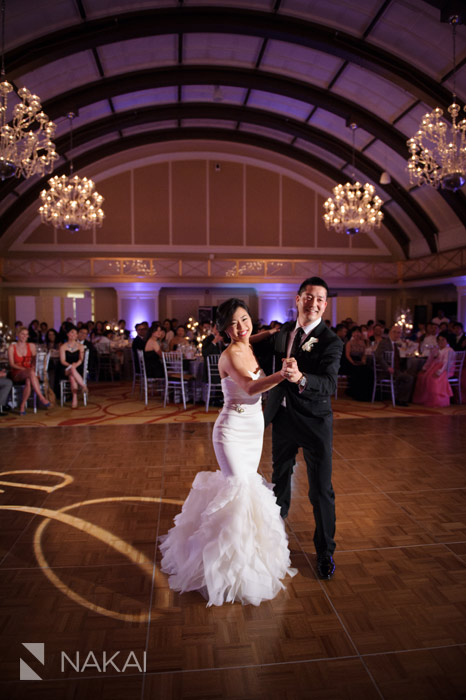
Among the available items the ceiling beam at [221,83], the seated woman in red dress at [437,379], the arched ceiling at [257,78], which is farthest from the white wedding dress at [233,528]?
the ceiling beam at [221,83]

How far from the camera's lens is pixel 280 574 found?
238cm

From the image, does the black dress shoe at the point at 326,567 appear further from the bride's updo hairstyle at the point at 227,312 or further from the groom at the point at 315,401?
the bride's updo hairstyle at the point at 227,312

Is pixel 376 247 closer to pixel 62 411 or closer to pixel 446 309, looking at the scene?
pixel 446 309

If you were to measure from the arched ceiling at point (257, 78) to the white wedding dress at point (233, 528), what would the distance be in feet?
24.2

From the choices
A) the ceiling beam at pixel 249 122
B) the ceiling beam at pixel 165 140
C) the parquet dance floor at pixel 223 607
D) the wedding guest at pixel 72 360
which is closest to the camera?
the parquet dance floor at pixel 223 607

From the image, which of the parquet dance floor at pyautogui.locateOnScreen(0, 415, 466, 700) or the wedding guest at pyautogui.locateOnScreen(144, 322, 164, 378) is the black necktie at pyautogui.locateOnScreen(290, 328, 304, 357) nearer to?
the parquet dance floor at pyautogui.locateOnScreen(0, 415, 466, 700)

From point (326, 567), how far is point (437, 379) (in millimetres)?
5736

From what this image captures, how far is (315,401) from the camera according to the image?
246cm

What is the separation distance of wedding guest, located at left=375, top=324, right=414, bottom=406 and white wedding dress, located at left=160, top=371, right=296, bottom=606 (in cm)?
Result: 541

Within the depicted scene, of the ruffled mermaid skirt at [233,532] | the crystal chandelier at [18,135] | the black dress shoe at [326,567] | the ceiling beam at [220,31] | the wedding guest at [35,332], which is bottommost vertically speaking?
Answer: the black dress shoe at [326,567]

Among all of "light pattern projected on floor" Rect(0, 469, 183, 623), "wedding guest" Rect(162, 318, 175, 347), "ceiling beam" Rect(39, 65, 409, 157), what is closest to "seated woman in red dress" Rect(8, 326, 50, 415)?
"light pattern projected on floor" Rect(0, 469, 183, 623)

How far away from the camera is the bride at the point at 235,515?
224 centimetres

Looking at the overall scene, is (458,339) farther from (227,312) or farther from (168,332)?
(227,312)

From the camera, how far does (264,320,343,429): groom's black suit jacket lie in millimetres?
2363
